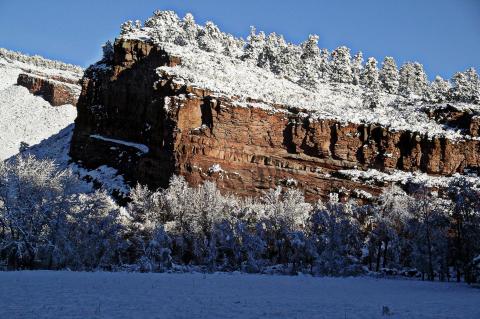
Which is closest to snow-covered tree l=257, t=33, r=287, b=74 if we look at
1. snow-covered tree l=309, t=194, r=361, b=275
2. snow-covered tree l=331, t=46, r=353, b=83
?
snow-covered tree l=331, t=46, r=353, b=83

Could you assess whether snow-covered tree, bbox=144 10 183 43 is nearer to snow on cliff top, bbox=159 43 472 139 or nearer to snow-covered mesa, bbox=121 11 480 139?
snow-covered mesa, bbox=121 11 480 139

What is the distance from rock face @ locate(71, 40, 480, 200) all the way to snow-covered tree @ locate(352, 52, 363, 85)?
151 ft

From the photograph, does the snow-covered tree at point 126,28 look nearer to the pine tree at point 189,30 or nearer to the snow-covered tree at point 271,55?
the pine tree at point 189,30

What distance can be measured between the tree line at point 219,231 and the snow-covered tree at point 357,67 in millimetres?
65393

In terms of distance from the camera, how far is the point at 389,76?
115 m

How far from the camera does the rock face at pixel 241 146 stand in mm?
65500

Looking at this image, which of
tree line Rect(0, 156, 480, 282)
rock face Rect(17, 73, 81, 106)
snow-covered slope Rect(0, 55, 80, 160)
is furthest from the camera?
rock face Rect(17, 73, 81, 106)

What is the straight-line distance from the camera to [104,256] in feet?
138

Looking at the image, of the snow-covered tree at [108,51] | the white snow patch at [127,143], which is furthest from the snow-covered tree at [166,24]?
the white snow patch at [127,143]

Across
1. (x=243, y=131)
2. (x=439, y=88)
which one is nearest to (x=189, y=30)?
(x=243, y=131)

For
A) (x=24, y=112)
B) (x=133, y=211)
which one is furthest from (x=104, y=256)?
(x=24, y=112)

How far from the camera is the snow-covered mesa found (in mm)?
75062

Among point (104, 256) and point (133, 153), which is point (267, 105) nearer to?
point (133, 153)

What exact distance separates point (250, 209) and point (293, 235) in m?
8.31
